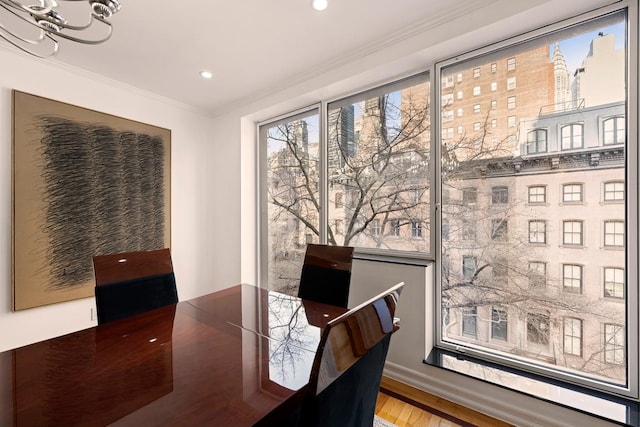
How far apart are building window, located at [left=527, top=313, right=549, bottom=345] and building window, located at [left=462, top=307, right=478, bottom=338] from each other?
11.7 inches

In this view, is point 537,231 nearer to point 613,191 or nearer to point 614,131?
point 613,191

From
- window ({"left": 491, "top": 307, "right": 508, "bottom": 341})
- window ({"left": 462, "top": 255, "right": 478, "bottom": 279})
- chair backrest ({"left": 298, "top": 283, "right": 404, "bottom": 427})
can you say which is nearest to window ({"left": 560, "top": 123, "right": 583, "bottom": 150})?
window ({"left": 462, "top": 255, "right": 478, "bottom": 279})

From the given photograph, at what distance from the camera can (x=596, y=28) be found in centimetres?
152

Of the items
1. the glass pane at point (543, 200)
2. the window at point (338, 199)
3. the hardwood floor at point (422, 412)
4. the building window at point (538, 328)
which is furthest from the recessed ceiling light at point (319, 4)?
the hardwood floor at point (422, 412)

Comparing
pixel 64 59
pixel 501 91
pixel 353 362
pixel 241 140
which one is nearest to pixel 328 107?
pixel 241 140

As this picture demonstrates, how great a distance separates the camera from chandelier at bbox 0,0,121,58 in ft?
3.24

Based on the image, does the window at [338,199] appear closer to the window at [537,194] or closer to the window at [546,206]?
the window at [546,206]

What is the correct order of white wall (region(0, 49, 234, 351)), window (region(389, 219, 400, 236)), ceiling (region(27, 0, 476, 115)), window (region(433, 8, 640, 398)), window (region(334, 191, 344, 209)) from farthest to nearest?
window (region(334, 191, 344, 209)) → window (region(389, 219, 400, 236)) → white wall (region(0, 49, 234, 351)) → ceiling (region(27, 0, 476, 115)) → window (region(433, 8, 640, 398))

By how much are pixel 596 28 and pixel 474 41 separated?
60 centimetres

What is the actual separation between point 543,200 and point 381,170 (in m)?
1.13

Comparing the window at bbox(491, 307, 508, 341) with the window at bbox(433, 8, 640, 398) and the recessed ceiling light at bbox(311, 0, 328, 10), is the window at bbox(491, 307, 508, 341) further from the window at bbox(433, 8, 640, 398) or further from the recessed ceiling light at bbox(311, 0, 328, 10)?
the recessed ceiling light at bbox(311, 0, 328, 10)

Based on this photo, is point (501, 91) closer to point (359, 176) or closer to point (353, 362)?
point (359, 176)

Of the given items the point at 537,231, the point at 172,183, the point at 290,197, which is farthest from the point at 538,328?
the point at 172,183

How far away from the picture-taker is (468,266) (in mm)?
1920
